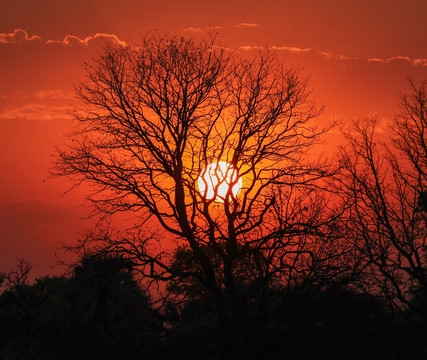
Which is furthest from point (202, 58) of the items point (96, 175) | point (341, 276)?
point (341, 276)

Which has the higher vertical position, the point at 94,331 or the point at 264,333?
the point at 94,331

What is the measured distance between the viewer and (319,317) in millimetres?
11250

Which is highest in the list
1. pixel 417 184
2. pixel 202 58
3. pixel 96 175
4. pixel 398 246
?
pixel 202 58

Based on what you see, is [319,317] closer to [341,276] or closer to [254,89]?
[341,276]

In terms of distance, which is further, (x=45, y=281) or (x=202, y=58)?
(x=45, y=281)

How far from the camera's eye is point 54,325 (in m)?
17.2

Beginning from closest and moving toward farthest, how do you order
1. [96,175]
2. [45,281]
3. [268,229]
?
[268,229] → [96,175] → [45,281]

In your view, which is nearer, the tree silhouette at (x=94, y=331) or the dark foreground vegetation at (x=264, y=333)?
the dark foreground vegetation at (x=264, y=333)

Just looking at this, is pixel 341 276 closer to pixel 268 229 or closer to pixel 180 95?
pixel 268 229

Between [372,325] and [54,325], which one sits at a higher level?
[54,325]

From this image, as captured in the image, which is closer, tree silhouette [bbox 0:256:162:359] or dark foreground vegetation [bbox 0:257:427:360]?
dark foreground vegetation [bbox 0:257:427:360]

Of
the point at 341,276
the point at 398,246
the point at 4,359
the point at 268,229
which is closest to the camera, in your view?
the point at 341,276

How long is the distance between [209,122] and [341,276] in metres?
7.93

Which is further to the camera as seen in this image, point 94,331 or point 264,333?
point 94,331
